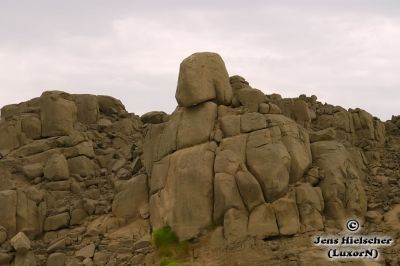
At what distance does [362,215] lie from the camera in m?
27.4

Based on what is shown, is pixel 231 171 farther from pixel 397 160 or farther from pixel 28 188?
pixel 28 188

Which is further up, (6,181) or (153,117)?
(153,117)

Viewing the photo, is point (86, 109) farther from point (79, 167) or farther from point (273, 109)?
point (273, 109)

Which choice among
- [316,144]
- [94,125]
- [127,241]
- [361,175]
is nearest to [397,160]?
[361,175]

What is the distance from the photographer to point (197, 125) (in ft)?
94.1

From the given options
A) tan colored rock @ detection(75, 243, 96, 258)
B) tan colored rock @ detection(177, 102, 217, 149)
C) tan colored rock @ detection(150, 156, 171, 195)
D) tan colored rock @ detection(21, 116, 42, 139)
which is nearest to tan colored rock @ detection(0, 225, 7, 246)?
tan colored rock @ detection(75, 243, 96, 258)

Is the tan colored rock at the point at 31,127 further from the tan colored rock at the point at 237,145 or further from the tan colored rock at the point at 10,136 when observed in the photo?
the tan colored rock at the point at 237,145

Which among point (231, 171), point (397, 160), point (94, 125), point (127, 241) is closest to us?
point (231, 171)

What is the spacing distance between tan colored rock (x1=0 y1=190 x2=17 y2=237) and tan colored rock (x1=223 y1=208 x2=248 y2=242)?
11255mm

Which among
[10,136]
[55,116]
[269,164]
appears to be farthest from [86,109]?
[269,164]

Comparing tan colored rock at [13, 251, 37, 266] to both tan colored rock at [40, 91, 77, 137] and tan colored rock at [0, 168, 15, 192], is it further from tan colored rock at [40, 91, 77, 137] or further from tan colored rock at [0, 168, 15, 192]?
tan colored rock at [40, 91, 77, 137]

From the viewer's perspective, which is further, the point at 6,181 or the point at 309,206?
the point at 6,181

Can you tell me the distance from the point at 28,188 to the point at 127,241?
6.65 m

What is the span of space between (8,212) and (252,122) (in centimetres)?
1309
